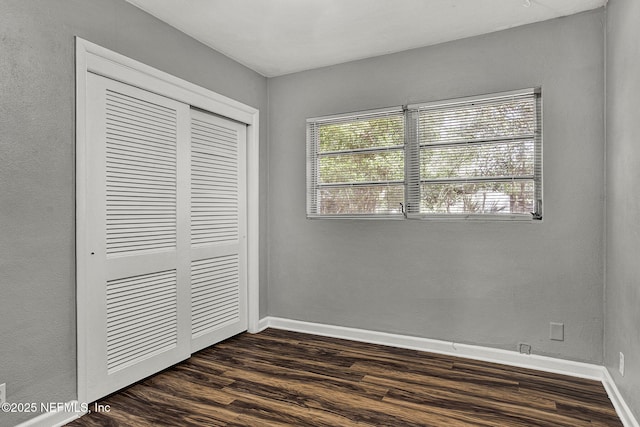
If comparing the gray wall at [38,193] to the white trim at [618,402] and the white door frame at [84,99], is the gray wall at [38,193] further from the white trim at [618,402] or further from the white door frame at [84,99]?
the white trim at [618,402]

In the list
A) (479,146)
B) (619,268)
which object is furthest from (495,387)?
(479,146)

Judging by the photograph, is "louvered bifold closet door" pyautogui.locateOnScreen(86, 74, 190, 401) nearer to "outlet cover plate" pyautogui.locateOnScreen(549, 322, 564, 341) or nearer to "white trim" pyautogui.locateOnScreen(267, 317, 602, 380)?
"white trim" pyautogui.locateOnScreen(267, 317, 602, 380)

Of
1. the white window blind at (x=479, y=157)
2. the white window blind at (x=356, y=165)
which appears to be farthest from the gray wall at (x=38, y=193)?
the white window blind at (x=479, y=157)

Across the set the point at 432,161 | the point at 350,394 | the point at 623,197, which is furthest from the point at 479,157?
the point at 350,394

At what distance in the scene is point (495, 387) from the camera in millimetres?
2557

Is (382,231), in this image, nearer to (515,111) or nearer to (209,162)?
(515,111)

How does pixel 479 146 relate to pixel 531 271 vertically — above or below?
above

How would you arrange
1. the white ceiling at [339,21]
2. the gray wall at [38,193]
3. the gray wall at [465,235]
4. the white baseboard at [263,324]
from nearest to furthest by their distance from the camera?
1. the gray wall at [38,193]
2. the white ceiling at [339,21]
3. the gray wall at [465,235]
4. the white baseboard at [263,324]

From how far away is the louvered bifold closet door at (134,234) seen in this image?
7.69 feet

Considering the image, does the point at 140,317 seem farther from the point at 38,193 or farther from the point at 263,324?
the point at 263,324

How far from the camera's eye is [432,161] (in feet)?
10.4

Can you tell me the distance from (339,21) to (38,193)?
2239 mm

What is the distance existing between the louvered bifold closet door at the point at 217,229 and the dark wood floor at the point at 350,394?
0.36 m

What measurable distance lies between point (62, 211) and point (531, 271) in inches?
124
